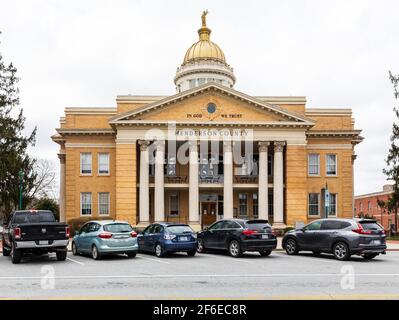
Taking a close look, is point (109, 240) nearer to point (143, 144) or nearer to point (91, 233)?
point (91, 233)

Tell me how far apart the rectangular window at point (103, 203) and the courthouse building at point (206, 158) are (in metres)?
0.09

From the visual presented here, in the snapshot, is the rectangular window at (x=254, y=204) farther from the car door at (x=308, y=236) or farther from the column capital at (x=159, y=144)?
the car door at (x=308, y=236)

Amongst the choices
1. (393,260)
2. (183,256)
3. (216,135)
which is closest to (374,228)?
(393,260)

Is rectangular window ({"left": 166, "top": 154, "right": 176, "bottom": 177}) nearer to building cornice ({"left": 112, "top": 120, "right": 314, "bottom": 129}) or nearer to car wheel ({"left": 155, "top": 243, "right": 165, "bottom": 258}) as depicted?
building cornice ({"left": 112, "top": 120, "right": 314, "bottom": 129})

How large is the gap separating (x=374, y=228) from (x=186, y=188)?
2413 cm

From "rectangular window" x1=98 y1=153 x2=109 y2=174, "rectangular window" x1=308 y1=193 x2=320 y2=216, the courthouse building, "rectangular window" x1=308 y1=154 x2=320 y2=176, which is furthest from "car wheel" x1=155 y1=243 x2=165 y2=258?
"rectangular window" x1=308 y1=154 x2=320 y2=176

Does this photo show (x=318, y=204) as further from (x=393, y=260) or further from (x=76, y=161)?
(x=393, y=260)

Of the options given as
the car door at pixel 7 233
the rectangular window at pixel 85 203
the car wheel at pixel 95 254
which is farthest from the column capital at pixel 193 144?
the car wheel at pixel 95 254

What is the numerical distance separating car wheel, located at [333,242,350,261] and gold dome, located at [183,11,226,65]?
149 ft

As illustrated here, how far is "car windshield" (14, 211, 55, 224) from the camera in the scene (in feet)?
65.7

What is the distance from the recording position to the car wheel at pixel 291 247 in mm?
21433

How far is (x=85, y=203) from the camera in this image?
141 ft

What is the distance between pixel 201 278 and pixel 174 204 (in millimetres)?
30146
